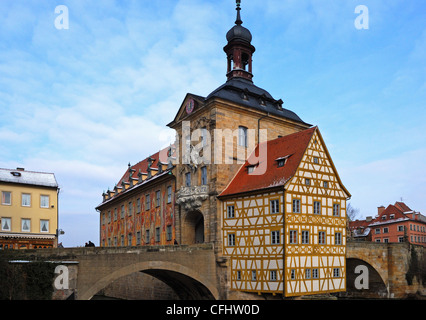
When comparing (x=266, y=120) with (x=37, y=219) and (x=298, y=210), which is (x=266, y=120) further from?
(x=37, y=219)

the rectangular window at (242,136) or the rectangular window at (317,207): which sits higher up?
the rectangular window at (242,136)

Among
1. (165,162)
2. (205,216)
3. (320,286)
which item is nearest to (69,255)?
(205,216)

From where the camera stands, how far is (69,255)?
24.0 meters

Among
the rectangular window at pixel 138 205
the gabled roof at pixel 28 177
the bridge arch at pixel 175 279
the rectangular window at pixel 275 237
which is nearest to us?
the bridge arch at pixel 175 279

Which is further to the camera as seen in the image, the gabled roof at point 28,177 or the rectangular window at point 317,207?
the gabled roof at point 28,177

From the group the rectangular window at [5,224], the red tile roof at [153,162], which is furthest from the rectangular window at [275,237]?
the rectangular window at [5,224]

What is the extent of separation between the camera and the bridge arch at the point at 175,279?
25047 mm

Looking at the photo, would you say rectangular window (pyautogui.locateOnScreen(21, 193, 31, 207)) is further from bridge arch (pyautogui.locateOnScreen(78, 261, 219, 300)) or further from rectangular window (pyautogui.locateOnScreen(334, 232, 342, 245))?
rectangular window (pyautogui.locateOnScreen(334, 232, 342, 245))

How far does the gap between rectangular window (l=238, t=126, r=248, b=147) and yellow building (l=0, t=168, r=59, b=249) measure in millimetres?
16229

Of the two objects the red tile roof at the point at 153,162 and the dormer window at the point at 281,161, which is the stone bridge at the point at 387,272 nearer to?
the dormer window at the point at 281,161

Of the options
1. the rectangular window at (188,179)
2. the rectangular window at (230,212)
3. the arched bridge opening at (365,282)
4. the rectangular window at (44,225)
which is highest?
the rectangular window at (188,179)

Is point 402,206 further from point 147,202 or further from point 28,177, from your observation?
point 28,177

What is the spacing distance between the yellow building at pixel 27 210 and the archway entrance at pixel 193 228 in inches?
444

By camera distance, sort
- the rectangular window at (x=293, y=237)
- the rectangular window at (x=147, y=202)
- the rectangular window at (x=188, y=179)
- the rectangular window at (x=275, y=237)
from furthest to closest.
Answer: the rectangular window at (x=147, y=202) → the rectangular window at (x=188, y=179) → the rectangular window at (x=275, y=237) → the rectangular window at (x=293, y=237)
